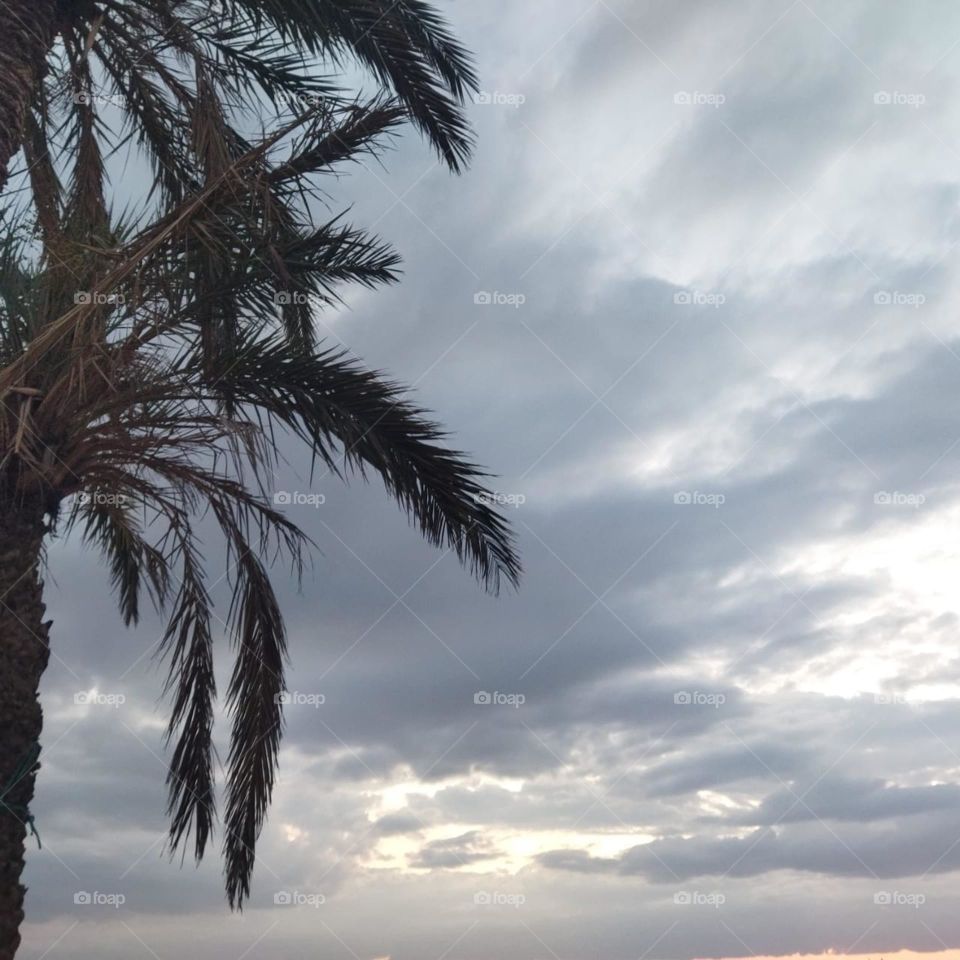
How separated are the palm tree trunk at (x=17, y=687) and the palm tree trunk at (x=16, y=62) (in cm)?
264

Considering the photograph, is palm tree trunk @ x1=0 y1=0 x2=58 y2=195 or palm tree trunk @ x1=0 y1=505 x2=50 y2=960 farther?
palm tree trunk @ x1=0 y1=0 x2=58 y2=195

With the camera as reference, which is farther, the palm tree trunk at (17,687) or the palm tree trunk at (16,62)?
the palm tree trunk at (16,62)

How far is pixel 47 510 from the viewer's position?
688 centimetres

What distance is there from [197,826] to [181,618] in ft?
4.79

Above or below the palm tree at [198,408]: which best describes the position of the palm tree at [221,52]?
above

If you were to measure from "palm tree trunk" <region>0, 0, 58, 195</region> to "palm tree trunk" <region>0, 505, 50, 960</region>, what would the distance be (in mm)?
2639

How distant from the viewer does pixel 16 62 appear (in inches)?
282

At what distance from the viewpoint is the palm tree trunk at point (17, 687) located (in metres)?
6.16

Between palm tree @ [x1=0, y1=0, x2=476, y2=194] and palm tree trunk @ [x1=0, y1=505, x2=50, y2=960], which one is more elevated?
palm tree @ [x1=0, y1=0, x2=476, y2=194]

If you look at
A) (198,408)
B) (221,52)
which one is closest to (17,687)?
(198,408)

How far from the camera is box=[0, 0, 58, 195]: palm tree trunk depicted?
7.11 meters

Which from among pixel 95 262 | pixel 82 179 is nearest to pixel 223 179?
pixel 95 262

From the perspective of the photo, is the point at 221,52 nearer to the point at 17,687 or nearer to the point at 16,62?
the point at 16,62

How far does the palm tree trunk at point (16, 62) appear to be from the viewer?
7113 mm
